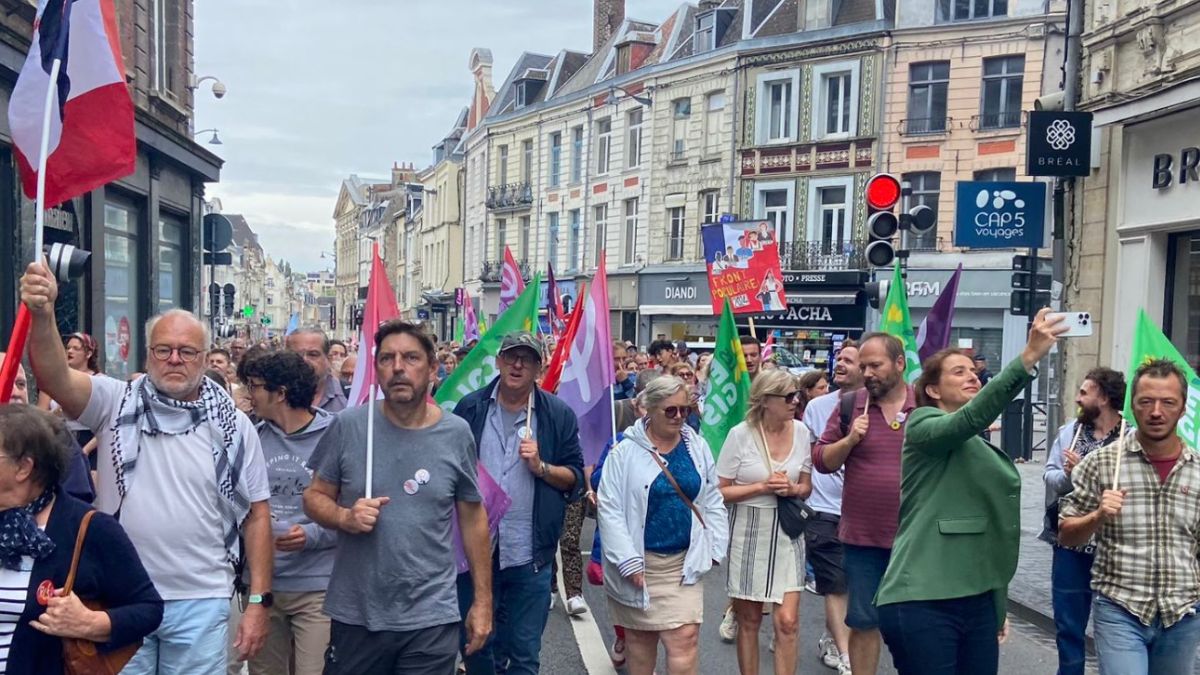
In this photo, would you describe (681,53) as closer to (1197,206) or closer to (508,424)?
(1197,206)

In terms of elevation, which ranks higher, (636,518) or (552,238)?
(552,238)

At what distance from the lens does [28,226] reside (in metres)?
10.8

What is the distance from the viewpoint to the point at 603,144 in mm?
36500

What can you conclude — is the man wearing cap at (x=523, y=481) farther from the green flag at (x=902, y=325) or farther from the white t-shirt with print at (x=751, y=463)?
the green flag at (x=902, y=325)

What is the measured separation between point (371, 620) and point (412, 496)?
1.49 feet

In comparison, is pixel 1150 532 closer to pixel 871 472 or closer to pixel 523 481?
pixel 871 472

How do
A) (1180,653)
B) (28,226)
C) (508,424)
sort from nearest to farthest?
(1180,653)
(508,424)
(28,226)

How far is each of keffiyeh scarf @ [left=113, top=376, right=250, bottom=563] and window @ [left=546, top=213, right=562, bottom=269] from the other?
117ft

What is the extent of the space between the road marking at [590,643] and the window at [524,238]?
34548mm

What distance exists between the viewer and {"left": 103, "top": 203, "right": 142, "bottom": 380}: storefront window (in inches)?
547

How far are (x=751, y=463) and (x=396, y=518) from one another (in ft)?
7.27

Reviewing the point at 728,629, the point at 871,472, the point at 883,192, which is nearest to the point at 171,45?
the point at 883,192

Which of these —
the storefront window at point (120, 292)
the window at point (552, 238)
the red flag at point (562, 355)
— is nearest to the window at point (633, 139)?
the window at point (552, 238)

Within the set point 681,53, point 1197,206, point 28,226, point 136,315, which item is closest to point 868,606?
point 1197,206
